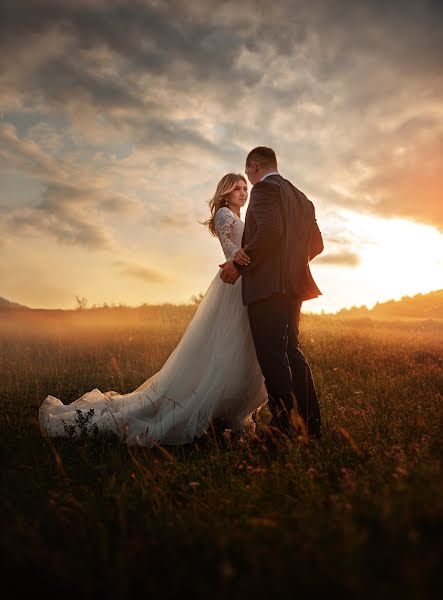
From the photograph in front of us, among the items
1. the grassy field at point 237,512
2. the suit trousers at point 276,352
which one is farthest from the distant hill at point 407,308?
the suit trousers at point 276,352

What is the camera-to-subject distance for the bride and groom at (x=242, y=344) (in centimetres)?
501

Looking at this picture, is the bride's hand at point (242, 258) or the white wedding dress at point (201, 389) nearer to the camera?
the bride's hand at point (242, 258)

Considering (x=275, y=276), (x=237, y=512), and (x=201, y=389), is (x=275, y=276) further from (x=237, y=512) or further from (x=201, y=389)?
(x=237, y=512)

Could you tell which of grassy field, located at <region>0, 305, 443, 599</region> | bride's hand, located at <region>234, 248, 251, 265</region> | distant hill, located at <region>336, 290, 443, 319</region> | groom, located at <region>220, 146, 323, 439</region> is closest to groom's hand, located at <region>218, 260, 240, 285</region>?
groom, located at <region>220, 146, 323, 439</region>

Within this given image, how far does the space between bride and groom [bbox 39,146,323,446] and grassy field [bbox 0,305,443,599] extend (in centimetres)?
37

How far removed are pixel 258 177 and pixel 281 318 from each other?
162 cm

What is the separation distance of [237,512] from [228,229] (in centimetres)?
349

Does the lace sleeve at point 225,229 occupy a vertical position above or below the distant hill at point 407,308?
above

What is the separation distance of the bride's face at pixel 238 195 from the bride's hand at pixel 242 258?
118 centimetres

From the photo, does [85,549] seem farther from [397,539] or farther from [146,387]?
[146,387]

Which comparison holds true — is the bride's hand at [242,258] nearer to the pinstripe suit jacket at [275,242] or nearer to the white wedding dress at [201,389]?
the pinstripe suit jacket at [275,242]

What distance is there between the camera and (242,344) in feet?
18.1

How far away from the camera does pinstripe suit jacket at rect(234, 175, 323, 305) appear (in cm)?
495

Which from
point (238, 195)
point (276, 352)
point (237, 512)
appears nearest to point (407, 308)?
point (238, 195)
